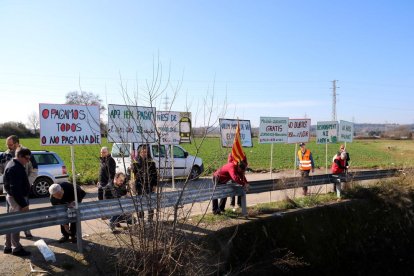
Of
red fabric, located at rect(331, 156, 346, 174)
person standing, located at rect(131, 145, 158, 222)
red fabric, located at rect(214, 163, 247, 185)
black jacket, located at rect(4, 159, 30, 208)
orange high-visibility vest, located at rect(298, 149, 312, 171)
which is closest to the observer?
person standing, located at rect(131, 145, 158, 222)

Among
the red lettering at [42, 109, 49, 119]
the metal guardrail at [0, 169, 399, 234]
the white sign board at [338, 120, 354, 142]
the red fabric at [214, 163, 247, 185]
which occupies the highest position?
the red lettering at [42, 109, 49, 119]

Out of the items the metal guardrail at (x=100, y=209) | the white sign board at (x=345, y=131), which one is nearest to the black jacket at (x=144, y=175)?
the metal guardrail at (x=100, y=209)

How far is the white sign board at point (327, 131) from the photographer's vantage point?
15.3m

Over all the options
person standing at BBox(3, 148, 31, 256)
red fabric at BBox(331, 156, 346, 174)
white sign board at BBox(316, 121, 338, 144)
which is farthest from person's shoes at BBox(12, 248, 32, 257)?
white sign board at BBox(316, 121, 338, 144)

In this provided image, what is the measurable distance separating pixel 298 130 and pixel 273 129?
1.20 meters

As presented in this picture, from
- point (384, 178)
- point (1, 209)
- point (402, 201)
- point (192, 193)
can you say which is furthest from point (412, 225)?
point (1, 209)

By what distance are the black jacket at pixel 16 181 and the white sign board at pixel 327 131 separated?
11302 millimetres

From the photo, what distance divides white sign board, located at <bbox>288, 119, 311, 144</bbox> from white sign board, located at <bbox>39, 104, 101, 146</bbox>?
8.14 meters

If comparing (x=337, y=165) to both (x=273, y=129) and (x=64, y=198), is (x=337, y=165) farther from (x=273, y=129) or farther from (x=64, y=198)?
(x=64, y=198)

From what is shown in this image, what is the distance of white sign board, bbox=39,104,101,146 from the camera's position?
22.5 ft

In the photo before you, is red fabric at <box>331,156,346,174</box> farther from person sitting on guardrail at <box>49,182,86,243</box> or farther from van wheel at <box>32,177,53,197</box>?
van wheel at <box>32,177,53,197</box>

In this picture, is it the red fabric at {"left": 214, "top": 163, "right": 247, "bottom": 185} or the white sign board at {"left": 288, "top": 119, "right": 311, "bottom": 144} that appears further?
the white sign board at {"left": 288, "top": 119, "right": 311, "bottom": 144}

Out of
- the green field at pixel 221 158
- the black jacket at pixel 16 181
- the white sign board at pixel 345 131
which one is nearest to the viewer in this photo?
the green field at pixel 221 158

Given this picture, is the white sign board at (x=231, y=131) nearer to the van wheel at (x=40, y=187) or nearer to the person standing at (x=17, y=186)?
the person standing at (x=17, y=186)
